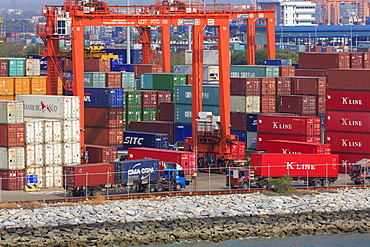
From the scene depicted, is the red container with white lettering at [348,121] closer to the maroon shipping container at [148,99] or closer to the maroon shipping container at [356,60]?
the maroon shipping container at [356,60]

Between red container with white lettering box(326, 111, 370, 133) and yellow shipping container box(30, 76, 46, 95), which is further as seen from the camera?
red container with white lettering box(326, 111, 370, 133)

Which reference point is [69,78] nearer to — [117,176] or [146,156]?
[146,156]

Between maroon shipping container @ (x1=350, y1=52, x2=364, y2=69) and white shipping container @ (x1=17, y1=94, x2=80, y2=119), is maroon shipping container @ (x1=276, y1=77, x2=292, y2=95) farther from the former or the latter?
white shipping container @ (x1=17, y1=94, x2=80, y2=119)

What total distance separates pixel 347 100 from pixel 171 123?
1390 cm

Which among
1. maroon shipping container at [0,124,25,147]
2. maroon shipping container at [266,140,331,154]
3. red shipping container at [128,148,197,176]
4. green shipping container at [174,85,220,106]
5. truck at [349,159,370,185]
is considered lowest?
truck at [349,159,370,185]

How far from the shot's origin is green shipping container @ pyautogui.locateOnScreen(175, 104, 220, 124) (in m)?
63.1

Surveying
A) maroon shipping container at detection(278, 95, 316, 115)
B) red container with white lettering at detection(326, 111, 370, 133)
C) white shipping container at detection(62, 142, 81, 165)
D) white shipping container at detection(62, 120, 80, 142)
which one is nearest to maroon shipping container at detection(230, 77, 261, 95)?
maroon shipping container at detection(278, 95, 316, 115)

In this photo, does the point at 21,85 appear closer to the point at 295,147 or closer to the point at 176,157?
the point at 176,157

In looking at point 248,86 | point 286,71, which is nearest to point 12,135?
point 248,86

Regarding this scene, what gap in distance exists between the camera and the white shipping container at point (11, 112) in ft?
159

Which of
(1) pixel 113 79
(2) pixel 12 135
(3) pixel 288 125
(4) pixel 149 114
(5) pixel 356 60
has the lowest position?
(2) pixel 12 135

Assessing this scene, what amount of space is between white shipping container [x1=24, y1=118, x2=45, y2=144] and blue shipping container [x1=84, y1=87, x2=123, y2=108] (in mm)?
9248

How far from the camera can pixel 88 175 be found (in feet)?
152

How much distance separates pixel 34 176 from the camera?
48.9 meters
